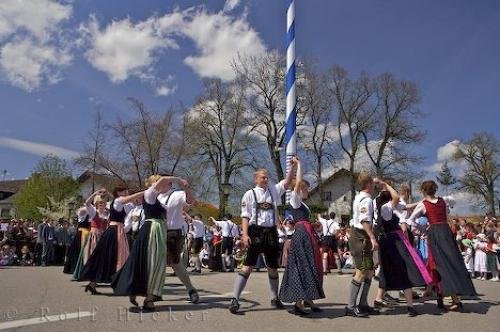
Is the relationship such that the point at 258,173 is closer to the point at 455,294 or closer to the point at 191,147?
the point at 455,294

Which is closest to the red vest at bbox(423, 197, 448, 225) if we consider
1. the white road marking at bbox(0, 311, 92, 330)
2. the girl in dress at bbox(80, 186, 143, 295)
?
the girl in dress at bbox(80, 186, 143, 295)

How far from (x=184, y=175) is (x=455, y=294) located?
3424 centimetres

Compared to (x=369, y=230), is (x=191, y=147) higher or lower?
higher

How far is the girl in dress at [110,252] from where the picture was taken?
783 centimetres

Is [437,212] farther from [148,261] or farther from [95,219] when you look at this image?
[95,219]

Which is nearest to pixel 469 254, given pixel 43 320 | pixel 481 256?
pixel 481 256

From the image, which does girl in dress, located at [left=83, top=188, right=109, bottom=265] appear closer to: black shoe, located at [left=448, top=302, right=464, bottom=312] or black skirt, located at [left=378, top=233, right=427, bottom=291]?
black skirt, located at [left=378, top=233, right=427, bottom=291]

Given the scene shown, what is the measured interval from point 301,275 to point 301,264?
0.45ft

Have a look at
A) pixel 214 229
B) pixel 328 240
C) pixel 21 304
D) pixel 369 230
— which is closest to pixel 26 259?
pixel 214 229

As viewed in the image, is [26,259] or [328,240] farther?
[26,259]

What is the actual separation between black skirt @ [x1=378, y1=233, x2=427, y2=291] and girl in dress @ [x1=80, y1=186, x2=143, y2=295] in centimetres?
419

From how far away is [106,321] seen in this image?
5387 millimetres

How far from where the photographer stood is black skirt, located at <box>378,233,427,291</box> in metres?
6.42

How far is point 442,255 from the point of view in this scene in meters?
6.82
